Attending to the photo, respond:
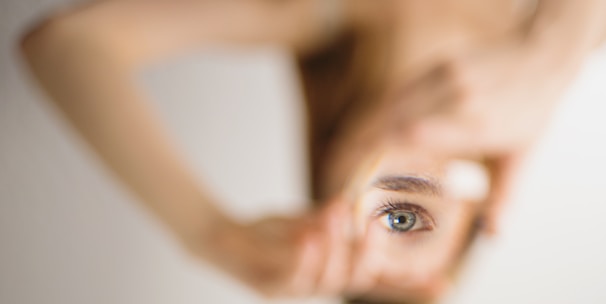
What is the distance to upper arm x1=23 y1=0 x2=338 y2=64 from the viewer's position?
1.02 feet

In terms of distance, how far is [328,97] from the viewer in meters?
0.40

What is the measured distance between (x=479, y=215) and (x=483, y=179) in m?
0.02

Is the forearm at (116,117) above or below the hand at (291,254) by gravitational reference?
above

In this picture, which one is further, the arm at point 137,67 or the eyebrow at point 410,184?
the arm at point 137,67

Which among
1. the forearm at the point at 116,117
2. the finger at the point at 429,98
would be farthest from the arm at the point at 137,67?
the finger at the point at 429,98

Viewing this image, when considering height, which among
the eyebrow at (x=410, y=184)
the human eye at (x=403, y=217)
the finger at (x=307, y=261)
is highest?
the finger at (x=307, y=261)

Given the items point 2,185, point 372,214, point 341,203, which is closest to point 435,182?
point 372,214

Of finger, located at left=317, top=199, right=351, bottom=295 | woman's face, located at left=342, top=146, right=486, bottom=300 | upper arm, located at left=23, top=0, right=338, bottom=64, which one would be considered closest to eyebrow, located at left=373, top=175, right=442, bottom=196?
woman's face, located at left=342, top=146, right=486, bottom=300

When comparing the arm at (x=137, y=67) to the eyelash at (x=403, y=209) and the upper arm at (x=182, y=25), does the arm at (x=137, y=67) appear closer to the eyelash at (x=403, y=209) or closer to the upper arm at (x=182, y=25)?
the upper arm at (x=182, y=25)

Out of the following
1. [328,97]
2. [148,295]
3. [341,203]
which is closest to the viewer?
[341,203]

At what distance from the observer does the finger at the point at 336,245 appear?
0.92 ft

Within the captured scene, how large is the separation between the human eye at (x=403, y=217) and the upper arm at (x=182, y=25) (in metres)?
0.22

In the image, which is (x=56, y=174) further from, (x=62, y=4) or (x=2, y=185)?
(x=62, y=4)

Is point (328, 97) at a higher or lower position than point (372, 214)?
higher
